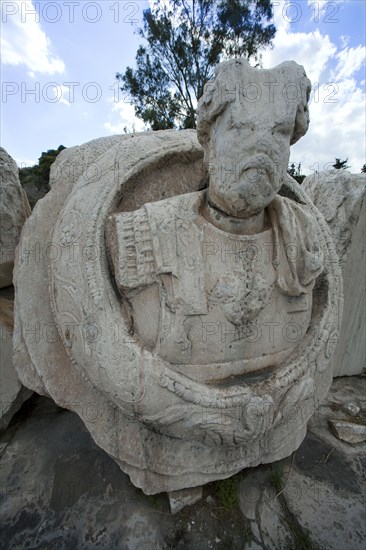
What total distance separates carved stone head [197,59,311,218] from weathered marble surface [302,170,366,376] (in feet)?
4.02

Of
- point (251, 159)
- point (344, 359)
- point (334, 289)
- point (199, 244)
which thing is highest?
point (251, 159)

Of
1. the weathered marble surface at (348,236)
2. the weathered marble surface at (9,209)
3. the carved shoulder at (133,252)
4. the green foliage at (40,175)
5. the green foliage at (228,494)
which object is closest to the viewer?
the carved shoulder at (133,252)

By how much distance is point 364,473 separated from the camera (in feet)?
5.82

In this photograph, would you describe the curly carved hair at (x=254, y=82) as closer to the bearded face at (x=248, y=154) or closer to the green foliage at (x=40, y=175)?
the bearded face at (x=248, y=154)

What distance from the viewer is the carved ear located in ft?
3.75

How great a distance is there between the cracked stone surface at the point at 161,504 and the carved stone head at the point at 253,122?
4.56 feet

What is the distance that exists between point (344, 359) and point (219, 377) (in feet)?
5.89

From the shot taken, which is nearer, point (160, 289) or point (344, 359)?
point (160, 289)

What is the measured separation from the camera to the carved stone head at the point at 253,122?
43.0 inches

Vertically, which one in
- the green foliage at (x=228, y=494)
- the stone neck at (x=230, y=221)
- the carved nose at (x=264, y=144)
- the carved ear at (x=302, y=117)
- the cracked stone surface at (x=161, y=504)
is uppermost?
the carved ear at (x=302, y=117)

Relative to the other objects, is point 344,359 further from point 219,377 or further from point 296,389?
point 219,377

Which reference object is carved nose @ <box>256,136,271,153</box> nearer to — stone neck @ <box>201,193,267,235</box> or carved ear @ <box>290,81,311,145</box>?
carved ear @ <box>290,81,311,145</box>

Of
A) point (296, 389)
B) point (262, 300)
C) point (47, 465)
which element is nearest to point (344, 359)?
point (296, 389)

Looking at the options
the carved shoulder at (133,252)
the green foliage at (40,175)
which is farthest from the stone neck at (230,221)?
the green foliage at (40,175)
